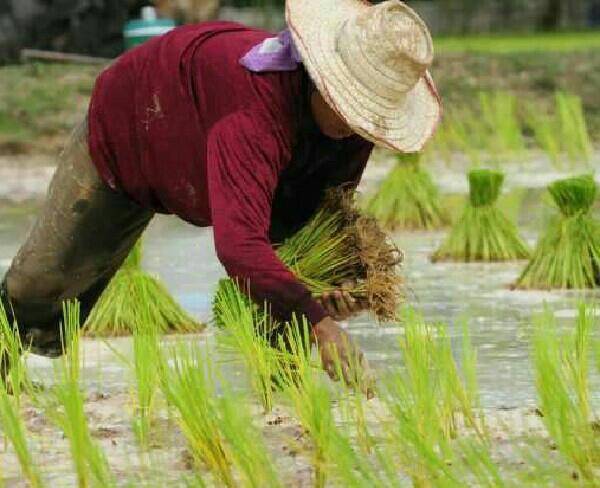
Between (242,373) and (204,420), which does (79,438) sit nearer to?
(204,420)

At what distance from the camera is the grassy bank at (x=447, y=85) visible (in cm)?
1456

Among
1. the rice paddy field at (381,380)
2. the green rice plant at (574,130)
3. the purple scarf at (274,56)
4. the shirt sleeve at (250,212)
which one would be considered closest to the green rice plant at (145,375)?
the rice paddy field at (381,380)

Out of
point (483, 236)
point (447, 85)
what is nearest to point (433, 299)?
point (483, 236)

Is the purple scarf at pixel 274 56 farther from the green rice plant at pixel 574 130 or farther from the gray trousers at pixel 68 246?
the green rice plant at pixel 574 130

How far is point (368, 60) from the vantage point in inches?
187

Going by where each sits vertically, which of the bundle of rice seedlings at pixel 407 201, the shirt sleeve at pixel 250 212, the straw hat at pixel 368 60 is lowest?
the bundle of rice seedlings at pixel 407 201

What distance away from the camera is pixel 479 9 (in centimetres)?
2948

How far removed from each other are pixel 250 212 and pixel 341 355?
386 millimetres

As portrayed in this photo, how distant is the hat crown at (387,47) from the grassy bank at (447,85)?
9.40 meters

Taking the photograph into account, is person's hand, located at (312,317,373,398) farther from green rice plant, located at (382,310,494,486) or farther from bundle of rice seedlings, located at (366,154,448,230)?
bundle of rice seedlings, located at (366,154,448,230)

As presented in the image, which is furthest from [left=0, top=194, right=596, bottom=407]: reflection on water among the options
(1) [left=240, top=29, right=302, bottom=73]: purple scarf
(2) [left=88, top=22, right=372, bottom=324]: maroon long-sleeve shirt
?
(1) [left=240, top=29, right=302, bottom=73]: purple scarf

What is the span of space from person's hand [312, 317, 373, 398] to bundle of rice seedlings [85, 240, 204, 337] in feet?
7.31

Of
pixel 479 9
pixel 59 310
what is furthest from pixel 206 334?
pixel 479 9

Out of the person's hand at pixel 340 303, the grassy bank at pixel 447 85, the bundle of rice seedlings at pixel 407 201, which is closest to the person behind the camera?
the person's hand at pixel 340 303
